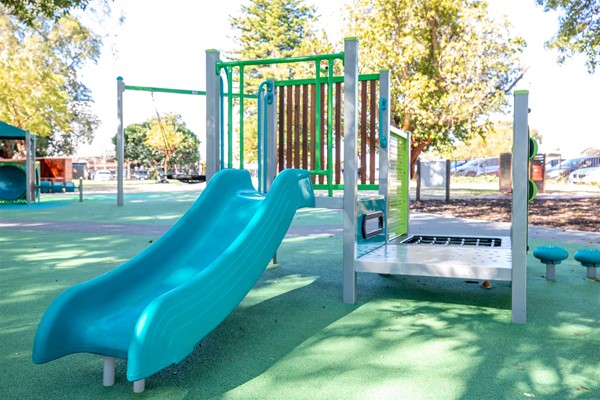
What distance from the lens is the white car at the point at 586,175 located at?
93.0 feet

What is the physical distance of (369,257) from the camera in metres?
4.39

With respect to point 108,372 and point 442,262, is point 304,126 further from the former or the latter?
point 108,372

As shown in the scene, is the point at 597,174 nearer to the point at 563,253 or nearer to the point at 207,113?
the point at 563,253

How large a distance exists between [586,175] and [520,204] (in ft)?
96.6

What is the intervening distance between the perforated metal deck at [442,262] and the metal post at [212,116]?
5.40 feet

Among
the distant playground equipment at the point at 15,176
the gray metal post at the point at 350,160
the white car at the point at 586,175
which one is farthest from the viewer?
the white car at the point at 586,175

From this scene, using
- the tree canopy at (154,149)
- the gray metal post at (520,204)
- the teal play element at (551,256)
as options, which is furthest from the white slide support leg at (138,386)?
the tree canopy at (154,149)

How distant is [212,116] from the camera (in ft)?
16.1

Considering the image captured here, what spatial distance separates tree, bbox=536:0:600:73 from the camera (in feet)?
43.8

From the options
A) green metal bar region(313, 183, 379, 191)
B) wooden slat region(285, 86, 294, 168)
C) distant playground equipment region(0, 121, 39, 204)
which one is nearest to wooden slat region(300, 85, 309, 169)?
wooden slat region(285, 86, 294, 168)

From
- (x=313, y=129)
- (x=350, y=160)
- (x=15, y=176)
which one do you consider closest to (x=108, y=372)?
(x=350, y=160)

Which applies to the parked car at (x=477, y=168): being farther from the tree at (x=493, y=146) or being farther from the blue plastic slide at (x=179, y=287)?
the blue plastic slide at (x=179, y=287)

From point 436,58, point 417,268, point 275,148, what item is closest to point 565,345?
point 417,268

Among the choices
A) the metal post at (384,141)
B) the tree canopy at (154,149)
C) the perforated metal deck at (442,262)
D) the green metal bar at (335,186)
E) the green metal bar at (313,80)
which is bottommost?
the perforated metal deck at (442,262)
